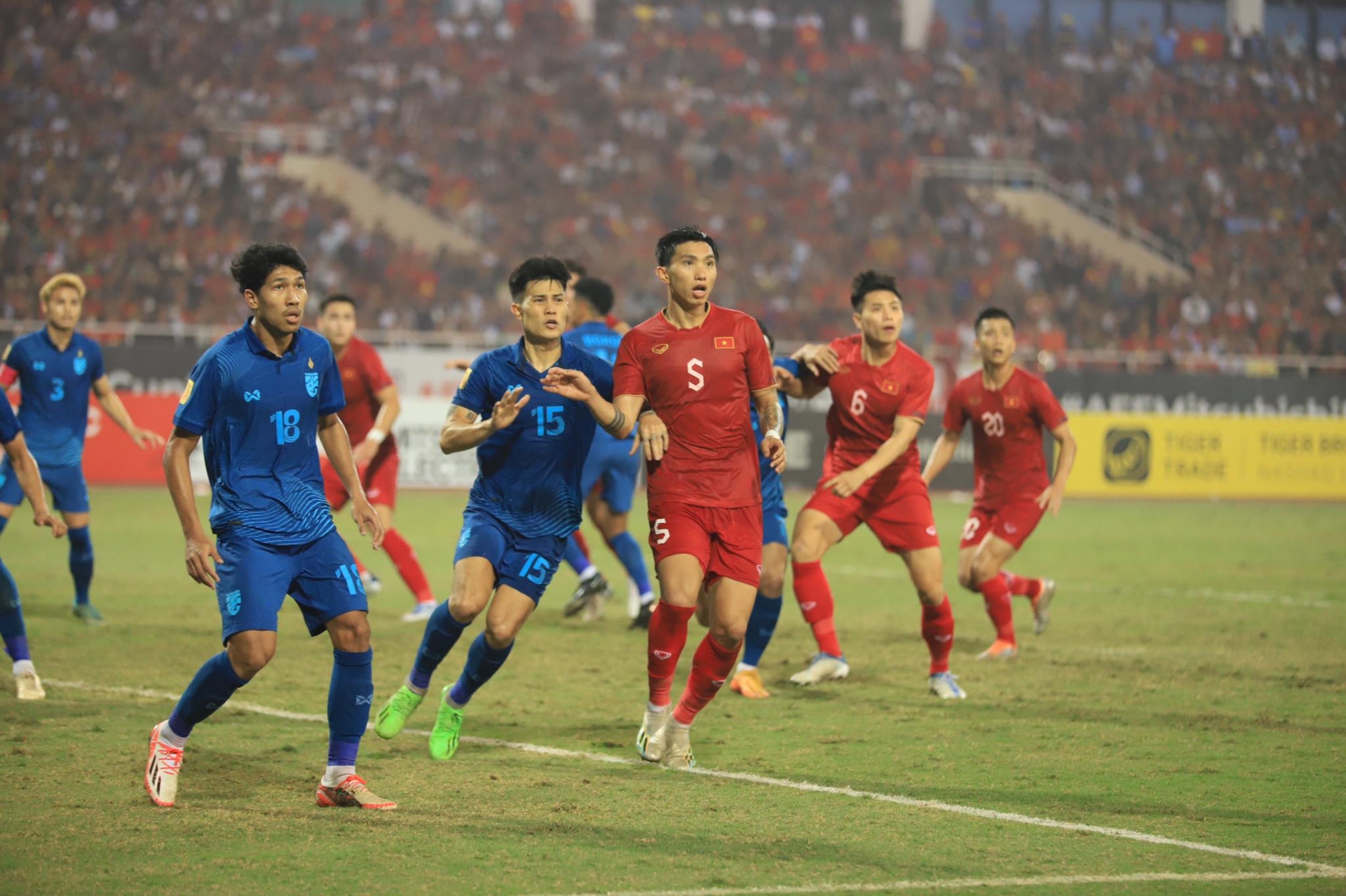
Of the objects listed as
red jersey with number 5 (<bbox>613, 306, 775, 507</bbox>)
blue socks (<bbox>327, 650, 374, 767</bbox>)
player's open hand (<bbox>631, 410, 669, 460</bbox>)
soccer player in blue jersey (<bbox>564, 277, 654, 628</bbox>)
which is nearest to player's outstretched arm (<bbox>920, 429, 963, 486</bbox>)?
soccer player in blue jersey (<bbox>564, 277, 654, 628</bbox>)

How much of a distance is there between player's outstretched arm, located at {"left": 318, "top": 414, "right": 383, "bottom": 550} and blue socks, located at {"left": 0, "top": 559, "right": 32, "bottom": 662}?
8.77ft

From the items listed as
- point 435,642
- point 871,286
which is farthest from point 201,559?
point 871,286

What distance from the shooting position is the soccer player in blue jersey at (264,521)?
586 centimetres

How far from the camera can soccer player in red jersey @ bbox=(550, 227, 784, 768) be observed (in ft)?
22.6

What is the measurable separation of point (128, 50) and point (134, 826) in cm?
3101

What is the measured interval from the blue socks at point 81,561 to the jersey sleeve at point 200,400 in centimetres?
581

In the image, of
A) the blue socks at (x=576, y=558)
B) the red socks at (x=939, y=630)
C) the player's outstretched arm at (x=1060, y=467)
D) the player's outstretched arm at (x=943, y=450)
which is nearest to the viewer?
the red socks at (x=939, y=630)

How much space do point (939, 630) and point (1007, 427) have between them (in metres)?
2.12

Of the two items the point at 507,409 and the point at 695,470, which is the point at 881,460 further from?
the point at 507,409

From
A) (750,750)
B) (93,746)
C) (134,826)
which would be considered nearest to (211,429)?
(134,826)

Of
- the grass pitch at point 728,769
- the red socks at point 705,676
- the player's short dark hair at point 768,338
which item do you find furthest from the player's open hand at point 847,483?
the red socks at point 705,676

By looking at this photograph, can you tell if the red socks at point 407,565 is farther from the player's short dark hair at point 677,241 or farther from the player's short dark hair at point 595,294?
the player's short dark hair at point 677,241

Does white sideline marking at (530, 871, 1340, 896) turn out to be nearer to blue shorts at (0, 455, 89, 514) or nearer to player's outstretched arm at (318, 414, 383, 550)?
player's outstretched arm at (318, 414, 383, 550)

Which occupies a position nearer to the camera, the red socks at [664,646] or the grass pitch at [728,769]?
the grass pitch at [728,769]
